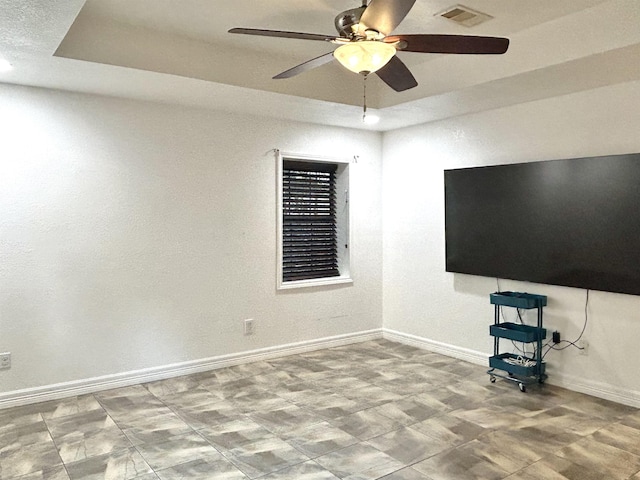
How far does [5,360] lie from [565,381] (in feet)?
14.2

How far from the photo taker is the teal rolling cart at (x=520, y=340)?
13.2ft

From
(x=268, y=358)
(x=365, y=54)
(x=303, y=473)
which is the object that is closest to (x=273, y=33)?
(x=365, y=54)

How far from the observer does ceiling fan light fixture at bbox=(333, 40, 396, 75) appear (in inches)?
93.3

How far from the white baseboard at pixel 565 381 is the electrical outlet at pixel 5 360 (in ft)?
12.2

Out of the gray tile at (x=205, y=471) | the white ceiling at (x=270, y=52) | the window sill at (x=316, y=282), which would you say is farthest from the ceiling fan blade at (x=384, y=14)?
the window sill at (x=316, y=282)

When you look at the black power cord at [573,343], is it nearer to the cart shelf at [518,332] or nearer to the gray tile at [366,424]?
the cart shelf at [518,332]

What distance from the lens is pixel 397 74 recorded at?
2816 millimetres

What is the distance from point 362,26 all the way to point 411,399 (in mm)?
2747

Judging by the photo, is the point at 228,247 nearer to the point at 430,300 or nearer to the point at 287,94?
the point at 287,94

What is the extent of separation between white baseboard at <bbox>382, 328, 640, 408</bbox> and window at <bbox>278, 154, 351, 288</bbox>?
1082 mm

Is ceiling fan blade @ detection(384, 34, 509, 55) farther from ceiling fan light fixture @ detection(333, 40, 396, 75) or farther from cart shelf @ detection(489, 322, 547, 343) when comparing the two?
cart shelf @ detection(489, 322, 547, 343)

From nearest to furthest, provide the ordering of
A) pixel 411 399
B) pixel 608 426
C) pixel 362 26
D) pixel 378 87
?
pixel 362 26 < pixel 608 426 < pixel 411 399 < pixel 378 87

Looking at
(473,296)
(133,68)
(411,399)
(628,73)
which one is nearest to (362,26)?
(133,68)

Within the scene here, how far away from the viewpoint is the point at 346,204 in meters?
5.54
